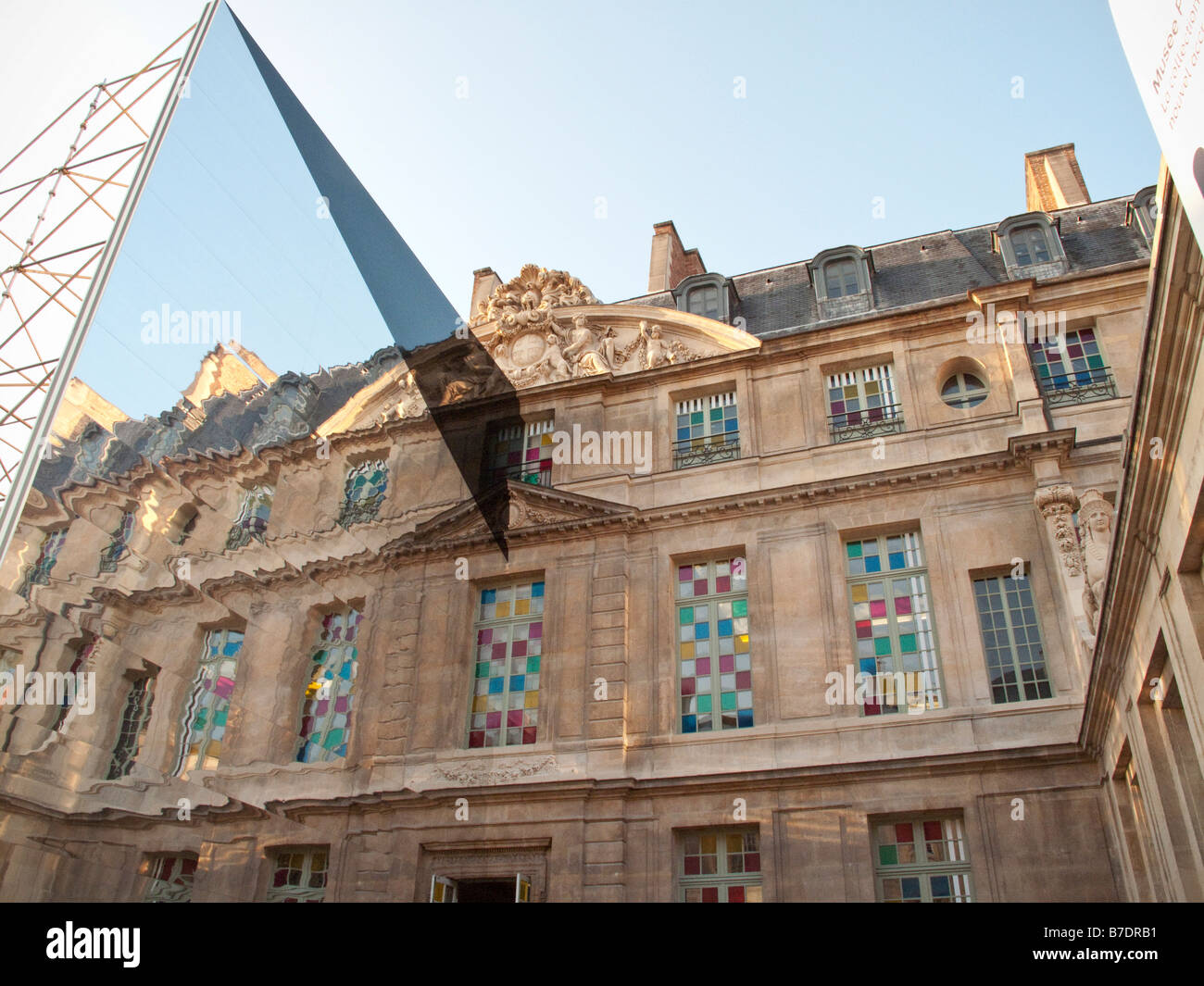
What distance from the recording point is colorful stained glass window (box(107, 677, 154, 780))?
12594mm

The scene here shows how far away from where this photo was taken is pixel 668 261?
71.8 feet

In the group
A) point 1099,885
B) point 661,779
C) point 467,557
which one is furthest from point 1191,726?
point 467,557

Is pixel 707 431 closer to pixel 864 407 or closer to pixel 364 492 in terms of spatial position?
pixel 864 407

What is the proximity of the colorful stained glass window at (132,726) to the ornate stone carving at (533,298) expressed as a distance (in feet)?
28.7

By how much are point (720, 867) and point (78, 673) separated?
8.22m

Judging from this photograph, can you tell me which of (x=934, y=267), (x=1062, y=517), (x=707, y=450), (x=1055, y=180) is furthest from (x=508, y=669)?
(x=1055, y=180)

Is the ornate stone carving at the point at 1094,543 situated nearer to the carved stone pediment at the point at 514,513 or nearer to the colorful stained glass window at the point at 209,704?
the carved stone pediment at the point at 514,513

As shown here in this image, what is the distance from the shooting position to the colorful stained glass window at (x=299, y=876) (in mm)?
14484

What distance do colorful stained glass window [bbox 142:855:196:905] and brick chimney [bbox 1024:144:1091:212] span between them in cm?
1842

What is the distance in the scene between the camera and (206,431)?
45.4 ft

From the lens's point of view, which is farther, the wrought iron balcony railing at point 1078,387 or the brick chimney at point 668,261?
the brick chimney at point 668,261

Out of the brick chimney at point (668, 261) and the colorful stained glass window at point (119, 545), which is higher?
the brick chimney at point (668, 261)

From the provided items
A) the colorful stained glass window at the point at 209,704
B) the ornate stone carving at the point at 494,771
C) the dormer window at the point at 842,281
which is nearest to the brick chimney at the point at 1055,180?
the dormer window at the point at 842,281
